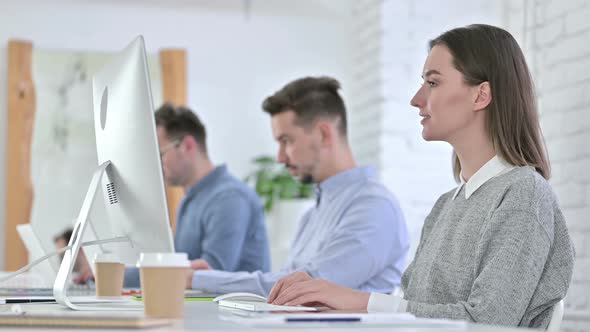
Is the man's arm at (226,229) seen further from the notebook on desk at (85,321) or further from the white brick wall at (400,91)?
the notebook on desk at (85,321)

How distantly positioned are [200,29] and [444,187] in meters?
2.23

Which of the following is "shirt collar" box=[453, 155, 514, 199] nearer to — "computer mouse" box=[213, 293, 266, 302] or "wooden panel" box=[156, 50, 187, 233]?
"computer mouse" box=[213, 293, 266, 302]

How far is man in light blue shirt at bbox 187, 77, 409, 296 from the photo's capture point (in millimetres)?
2611

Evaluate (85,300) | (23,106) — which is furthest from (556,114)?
(23,106)

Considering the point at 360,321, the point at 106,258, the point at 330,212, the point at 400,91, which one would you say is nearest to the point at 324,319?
the point at 360,321

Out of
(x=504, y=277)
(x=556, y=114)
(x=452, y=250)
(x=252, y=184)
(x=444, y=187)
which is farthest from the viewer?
(x=252, y=184)

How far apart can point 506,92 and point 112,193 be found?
84 centimetres

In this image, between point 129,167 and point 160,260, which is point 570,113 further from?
point 160,260

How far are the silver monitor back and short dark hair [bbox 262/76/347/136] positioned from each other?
1.41m

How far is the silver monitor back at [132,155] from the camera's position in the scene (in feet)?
5.15

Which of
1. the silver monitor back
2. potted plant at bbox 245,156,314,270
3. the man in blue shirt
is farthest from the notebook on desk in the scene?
potted plant at bbox 245,156,314,270

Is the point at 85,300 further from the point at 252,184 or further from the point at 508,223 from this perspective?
the point at 252,184

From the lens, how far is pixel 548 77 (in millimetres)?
2510

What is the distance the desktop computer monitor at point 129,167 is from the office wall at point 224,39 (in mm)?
3813
